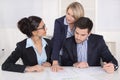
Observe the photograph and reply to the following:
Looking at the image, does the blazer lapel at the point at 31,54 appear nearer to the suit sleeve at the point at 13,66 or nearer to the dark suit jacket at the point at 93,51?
the suit sleeve at the point at 13,66

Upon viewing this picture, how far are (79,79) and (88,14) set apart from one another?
67.9 inches

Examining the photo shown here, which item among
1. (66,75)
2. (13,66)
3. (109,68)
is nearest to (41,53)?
(13,66)

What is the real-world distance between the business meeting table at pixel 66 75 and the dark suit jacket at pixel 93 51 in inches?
9.2

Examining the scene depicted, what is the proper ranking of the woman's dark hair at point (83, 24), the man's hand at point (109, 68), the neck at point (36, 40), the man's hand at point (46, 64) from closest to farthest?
the man's hand at point (109, 68) < the woman's dark hair at point (83, 24) < the man's hand at point (46, 64) < the neck at point (36, 40)

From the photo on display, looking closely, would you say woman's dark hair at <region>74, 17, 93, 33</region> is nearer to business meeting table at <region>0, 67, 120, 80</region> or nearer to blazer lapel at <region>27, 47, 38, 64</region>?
business meeting table at <region>0, 67, 120, 80</region>

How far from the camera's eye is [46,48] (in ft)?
7.71

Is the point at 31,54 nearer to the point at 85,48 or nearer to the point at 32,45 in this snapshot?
the point at 32,45

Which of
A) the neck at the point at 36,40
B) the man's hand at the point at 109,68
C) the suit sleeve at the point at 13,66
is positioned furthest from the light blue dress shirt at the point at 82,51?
the suit sleeve at the point at 13,66

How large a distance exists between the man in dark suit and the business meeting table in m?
0.14

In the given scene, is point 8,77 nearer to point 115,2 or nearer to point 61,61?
point 61,61

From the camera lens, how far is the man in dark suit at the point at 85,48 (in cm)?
211

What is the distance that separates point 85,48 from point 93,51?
80 millimetres

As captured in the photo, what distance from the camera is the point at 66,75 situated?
6.21ft

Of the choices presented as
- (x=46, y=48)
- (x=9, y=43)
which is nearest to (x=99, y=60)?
(x=46, y=48)
